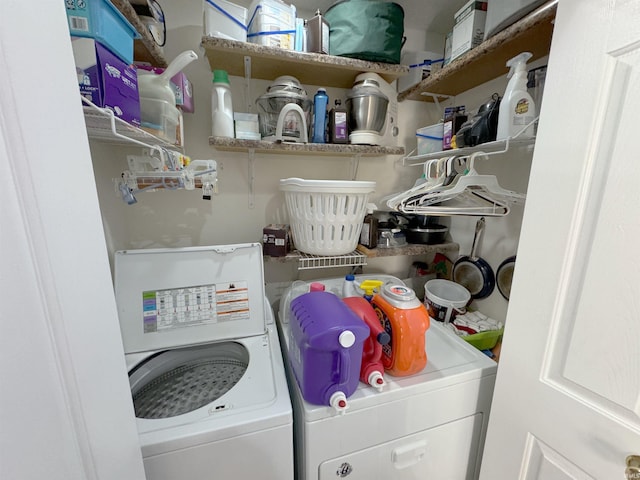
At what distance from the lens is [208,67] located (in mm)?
1338

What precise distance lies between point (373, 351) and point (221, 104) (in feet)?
4.14

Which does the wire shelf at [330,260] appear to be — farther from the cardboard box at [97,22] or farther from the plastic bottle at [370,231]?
the cardboard box at [97,22]

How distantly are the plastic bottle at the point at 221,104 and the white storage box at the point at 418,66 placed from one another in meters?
1.02

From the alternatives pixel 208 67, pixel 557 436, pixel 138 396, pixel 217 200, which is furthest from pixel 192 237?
pixel 557 436

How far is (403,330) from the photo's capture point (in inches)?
34.7

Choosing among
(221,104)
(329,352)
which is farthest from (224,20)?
(329,352)

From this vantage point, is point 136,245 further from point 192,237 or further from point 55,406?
point 55,406

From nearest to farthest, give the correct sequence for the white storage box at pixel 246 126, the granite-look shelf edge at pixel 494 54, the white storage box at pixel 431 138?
the granite-look shelf edge at pixel 494 54
the white storage box at pixel 246 126
the white storage box at pixel 431 138

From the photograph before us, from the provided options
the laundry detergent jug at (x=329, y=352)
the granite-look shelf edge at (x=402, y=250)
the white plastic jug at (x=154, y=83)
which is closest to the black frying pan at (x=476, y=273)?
the granite-look shelf edge at (x=402, y=250)

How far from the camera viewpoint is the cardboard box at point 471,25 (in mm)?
1072

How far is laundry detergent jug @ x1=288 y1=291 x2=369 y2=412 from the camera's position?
743mm

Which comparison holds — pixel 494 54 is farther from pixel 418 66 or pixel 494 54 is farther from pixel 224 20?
pixel 224 20

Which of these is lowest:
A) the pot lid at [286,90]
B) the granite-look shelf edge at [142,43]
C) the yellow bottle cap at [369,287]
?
the yellow bottle cap at [369,287]

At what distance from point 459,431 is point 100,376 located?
1240 millimetres
